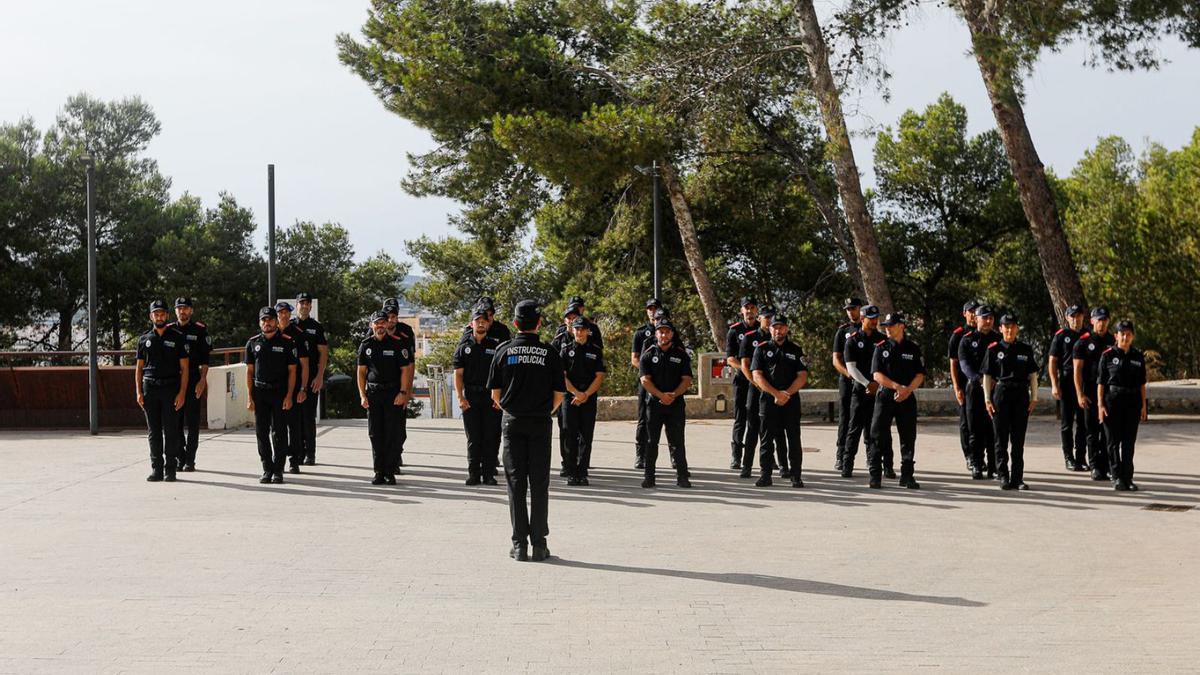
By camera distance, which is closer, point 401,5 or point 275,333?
point 275,333

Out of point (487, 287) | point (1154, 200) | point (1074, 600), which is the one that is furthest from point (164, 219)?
point (1074, 600)

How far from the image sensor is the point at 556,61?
27375mm

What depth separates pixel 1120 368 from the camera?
495 inches

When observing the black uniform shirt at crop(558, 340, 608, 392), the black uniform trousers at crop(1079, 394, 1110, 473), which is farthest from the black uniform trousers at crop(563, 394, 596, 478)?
Answer: the black uniform trousers at crop(1079, 394, 1110, 473)

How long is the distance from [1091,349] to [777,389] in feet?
10.9

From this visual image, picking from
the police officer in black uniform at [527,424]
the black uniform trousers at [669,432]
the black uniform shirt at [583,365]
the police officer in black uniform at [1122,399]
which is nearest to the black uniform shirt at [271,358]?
A: the black uniform shirt at [583,365]

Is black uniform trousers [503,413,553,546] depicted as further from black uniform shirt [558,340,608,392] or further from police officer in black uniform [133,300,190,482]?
police officer in black uniform [133,300,190,482]

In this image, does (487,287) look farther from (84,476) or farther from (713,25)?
(84,476)

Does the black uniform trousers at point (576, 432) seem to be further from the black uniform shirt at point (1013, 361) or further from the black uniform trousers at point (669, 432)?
the black uniform shirt at point (1013, 361)

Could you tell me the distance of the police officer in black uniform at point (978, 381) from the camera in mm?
13312

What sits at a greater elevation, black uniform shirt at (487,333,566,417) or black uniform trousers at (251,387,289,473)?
black uniform shirt at (487,333,566,417)

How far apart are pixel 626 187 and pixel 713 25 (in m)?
4.81

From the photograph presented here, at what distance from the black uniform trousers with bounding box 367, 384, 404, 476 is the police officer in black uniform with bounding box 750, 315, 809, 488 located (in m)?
3.71

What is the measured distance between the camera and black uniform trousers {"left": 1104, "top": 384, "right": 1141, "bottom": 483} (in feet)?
41.3
